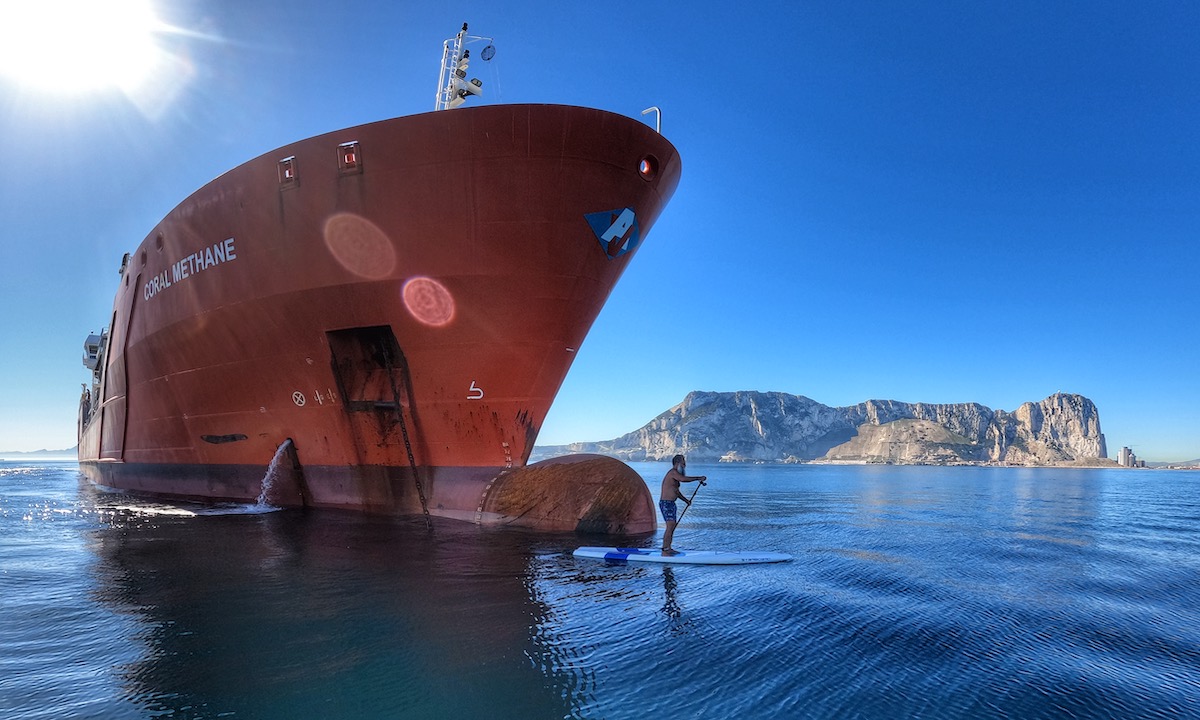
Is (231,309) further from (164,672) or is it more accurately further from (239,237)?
(164,672)

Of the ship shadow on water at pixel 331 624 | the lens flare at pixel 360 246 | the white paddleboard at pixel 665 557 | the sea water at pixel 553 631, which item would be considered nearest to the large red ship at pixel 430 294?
the lens flare at pixel 360 246

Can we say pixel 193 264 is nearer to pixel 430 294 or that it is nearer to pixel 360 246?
pixel 360 246

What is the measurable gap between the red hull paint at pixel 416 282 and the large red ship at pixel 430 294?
0.04m

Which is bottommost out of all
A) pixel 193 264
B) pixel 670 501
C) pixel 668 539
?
pixel 668 539

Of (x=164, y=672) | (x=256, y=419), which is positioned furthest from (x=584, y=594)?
(x=256, y=419)

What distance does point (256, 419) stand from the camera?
13.8m

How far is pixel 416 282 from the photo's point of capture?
10.9m

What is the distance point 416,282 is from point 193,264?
7131mm

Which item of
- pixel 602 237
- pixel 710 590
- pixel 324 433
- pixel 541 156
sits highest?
pixel 541 156

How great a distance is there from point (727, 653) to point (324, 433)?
10713mm

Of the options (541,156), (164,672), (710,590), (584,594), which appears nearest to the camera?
(164,672)

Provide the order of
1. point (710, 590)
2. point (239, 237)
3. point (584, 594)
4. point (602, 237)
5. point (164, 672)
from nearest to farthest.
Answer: point (164, 672) → point (584, 594) → point (710, 590) → point (602, 237) → point (239, 237)

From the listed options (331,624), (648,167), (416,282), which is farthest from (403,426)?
(648,167)

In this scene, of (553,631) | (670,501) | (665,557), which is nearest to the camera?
(553,631)
